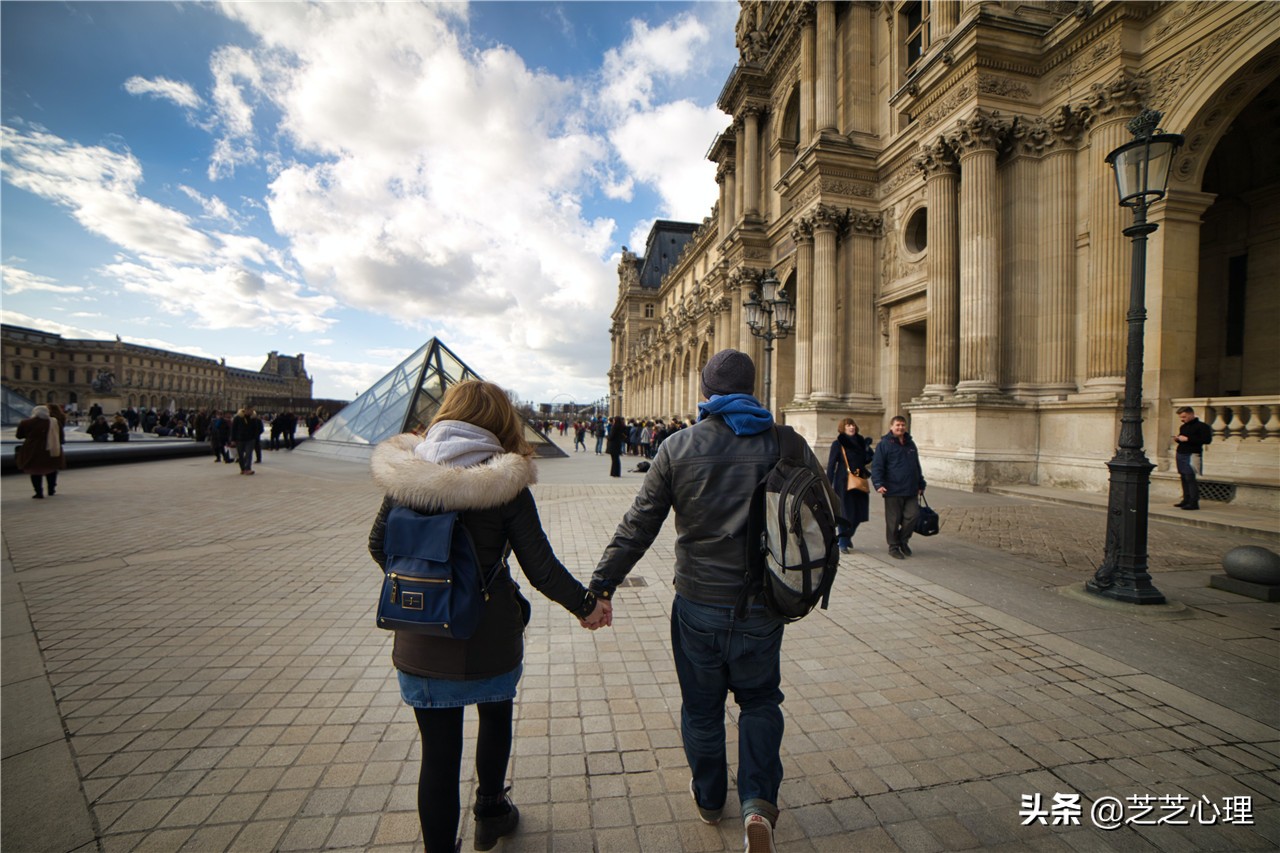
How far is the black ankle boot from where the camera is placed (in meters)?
2.09

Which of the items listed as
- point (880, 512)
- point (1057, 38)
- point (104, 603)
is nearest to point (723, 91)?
point (1057, 38)

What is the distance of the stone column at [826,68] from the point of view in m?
19.1

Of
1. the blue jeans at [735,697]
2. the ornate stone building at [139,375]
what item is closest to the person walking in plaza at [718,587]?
the blue jeans at [735,697]

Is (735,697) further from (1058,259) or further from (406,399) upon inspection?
(406,399)

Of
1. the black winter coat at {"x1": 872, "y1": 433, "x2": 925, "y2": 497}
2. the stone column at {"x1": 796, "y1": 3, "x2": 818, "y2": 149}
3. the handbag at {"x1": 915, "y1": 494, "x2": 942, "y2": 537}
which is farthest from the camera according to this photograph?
the stone column at {"x1": 796, "y1": 3, "x2": 818, "y2": 149}

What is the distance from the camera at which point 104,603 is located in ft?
15.6

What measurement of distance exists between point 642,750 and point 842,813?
3.10ft

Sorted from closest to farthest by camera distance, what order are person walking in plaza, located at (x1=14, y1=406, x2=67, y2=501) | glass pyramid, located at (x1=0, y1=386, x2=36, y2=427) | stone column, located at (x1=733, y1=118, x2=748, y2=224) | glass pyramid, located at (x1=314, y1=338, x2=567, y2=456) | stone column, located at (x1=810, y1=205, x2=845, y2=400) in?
person walking in plaza, located at (x1=14, y1=406, x2=67, y2=501) → stone column, located at (x1=810, y1=205, x2=845, y2=400) → glass pyramid, located at (x1=314, y1=338, x2=567, y2=456) → glass pyramid, located at (x1=0, y1=386, x2=36, y2=427) → stone column, located at (x1=733, y1=118, x2=748, y2=224)

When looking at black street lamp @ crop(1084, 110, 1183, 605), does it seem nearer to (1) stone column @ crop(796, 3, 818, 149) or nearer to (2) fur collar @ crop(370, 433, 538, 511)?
(2) fur collar @ crop(370, 433, 538, 511)

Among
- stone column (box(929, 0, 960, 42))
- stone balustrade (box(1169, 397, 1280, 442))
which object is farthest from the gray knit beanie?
stone column (box(929, 0, 960, 42))

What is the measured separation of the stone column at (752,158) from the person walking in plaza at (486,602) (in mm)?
27057

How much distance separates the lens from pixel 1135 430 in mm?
5043

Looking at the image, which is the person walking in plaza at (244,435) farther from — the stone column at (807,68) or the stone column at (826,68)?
the stone column at (807,68)

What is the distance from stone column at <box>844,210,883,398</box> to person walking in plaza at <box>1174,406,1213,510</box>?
928cm
